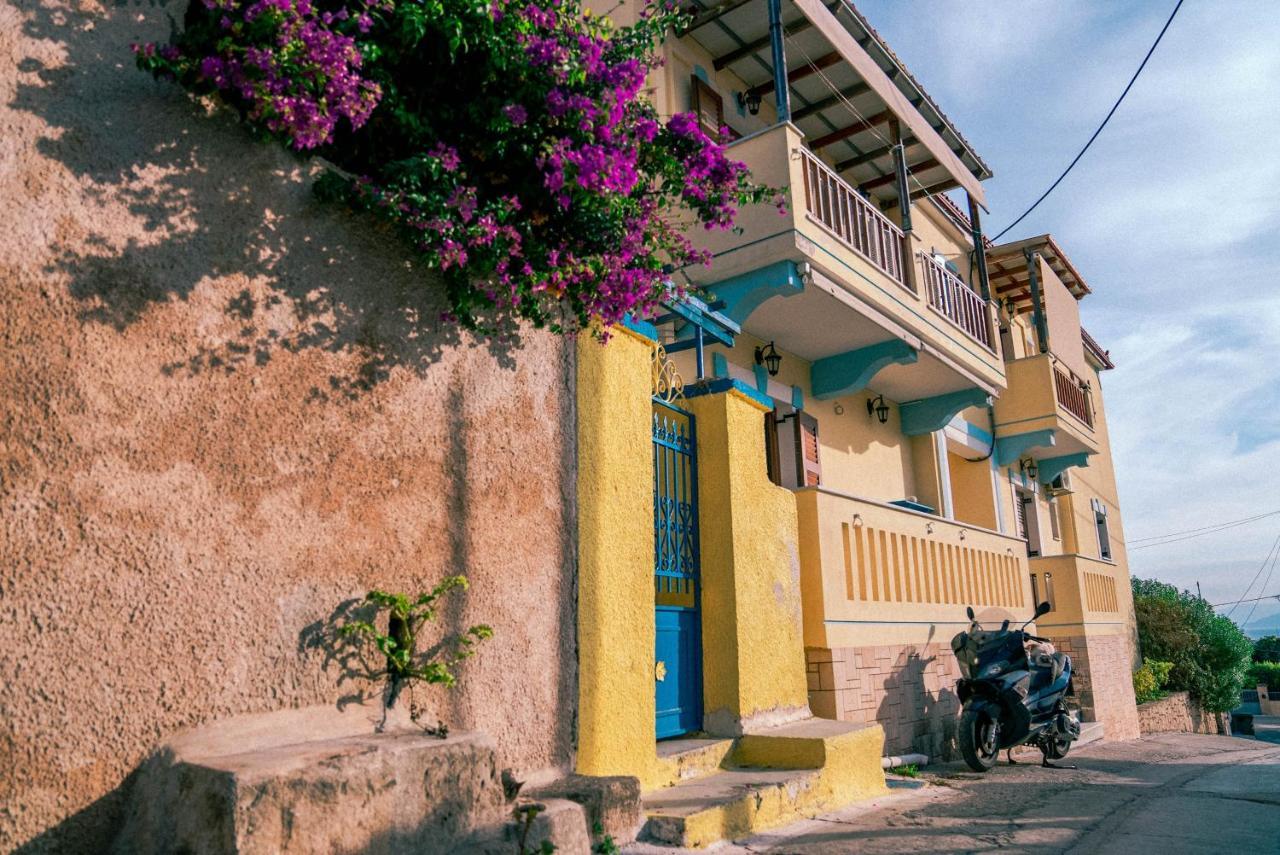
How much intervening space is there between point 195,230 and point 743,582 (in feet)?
12.9

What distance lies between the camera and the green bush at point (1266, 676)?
41.8 meters

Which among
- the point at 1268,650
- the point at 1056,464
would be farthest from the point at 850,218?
the point at 1268,650

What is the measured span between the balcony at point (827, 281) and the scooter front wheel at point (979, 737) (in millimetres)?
4004

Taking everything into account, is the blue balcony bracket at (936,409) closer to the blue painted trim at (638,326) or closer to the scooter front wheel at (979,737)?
the scooter front wheel at (979,737)

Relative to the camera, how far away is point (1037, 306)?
14.7m

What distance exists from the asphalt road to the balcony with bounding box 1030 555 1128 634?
158 inches

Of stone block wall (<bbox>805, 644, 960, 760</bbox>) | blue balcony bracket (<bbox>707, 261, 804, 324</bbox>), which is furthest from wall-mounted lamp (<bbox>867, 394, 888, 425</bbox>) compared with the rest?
blue balcony bracket (<bbox>707, 261, 804, 324</bbox>)

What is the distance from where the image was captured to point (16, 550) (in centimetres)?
268

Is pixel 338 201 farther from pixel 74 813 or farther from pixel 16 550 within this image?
pixel 74 813

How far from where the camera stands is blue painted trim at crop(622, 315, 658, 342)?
5250mm

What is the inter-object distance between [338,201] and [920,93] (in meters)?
9.59

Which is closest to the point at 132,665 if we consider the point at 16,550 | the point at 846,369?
the point at 16,550

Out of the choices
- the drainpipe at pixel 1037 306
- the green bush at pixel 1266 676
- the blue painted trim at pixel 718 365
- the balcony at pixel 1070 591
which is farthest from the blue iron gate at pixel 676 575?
the green bush at pixel 1266 676

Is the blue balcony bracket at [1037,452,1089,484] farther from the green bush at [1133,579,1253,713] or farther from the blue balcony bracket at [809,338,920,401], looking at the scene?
the blue balcony bracket at [809,338,920,401]
